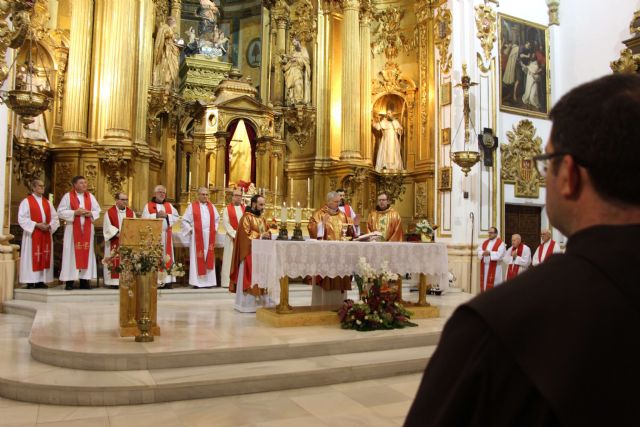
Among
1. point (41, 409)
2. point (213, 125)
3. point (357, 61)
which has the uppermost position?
point (357, 61)

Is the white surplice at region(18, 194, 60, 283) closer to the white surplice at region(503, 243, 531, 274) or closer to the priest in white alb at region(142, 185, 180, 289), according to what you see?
the priest in white alb at region(142, 185, 180, 289)

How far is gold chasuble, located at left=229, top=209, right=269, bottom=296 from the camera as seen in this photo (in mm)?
8430

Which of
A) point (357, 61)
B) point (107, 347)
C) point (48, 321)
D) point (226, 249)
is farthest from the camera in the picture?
point (357, 61)

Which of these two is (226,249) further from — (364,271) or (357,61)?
(357,61)

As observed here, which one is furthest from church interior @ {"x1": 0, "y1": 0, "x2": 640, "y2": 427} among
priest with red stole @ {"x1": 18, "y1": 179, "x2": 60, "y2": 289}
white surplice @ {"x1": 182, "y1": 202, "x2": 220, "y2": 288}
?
priest with red stole @ {"x1": 18, "y1": 179, "x2": 60, "y2": 289}

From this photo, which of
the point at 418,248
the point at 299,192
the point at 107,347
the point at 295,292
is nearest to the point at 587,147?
the point at 107,347

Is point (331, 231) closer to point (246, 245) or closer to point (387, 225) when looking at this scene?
point (387, 225)

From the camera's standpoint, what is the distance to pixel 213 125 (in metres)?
13.9

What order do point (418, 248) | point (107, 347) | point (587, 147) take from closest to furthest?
point (587, 147) < point (107, 347) < point (418, 248)

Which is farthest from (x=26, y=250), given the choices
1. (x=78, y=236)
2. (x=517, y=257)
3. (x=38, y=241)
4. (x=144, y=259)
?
(x=517, y=257)

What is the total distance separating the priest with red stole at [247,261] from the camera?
845cm

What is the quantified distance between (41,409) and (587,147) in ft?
16.1

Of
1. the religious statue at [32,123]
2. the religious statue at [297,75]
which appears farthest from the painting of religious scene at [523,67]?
the religious statue at [32,123]

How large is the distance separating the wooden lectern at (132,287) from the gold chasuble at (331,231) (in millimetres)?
2656
